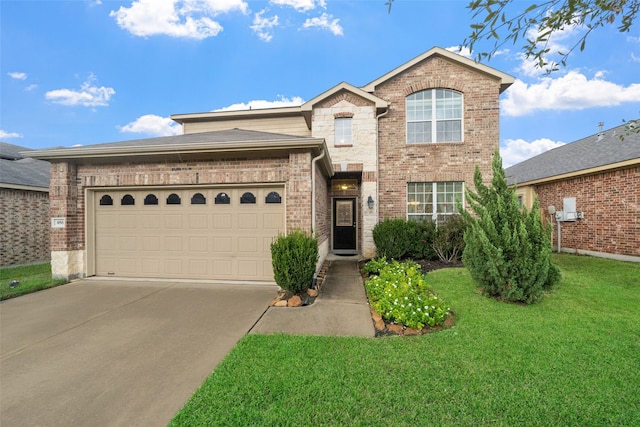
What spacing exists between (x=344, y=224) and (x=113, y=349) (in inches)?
338

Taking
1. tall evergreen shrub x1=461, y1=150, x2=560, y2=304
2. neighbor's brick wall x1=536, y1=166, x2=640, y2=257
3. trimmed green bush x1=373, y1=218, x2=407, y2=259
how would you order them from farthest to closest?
trimmed green bush x1=373, y1=218, x2=407, y2=259
neighbor's brick wall x1=536, y1=166, x2=640, y2=257
tall evergreen shrub x1=461, y1=150, x2=560, y2=304

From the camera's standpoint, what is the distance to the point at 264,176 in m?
5.88

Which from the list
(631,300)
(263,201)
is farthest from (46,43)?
(631,300)

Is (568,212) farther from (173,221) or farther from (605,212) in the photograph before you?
(173,221)

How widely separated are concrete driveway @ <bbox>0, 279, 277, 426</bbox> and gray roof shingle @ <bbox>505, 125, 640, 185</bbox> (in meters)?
8.79

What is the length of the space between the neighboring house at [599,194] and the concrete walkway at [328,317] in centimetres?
637

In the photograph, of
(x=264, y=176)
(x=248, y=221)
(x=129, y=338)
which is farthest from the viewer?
(x=248, y=221)

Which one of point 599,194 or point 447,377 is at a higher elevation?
point 599,194

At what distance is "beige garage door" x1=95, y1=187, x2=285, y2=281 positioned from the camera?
6.12 meters

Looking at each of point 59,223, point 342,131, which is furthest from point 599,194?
point 59,223

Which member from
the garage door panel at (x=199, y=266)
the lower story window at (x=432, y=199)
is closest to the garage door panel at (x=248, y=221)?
the garage door panel at (x=199, y=266)

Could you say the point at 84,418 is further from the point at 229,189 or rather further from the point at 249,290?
the point at 229,189

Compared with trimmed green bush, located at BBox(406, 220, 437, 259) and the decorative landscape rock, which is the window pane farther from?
the decorative landscape rock

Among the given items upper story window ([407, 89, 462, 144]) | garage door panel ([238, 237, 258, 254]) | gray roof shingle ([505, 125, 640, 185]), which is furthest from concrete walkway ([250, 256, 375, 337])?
upper story window ([407, 89, 462, 144])
